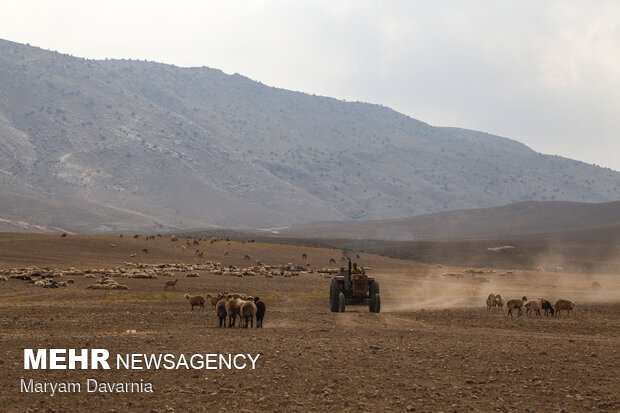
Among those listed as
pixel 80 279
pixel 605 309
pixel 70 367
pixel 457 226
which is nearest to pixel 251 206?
pixel 457 226

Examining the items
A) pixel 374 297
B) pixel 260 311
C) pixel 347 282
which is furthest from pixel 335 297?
pixel 260 311

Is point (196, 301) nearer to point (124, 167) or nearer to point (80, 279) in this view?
point (80, 279)

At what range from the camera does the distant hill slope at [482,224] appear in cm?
13488

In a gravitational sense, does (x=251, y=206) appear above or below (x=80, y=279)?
above

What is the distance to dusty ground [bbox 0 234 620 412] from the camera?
1083cm

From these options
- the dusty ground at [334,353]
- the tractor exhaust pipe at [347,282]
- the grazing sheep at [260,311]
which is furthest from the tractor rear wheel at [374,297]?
the grazing sheep at [260,311]

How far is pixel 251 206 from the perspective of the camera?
601 ft

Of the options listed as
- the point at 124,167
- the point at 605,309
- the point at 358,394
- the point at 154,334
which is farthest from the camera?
the point at 124,167

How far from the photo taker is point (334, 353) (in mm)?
14945

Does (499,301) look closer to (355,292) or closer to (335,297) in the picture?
(355,292)

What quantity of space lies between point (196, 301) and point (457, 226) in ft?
434

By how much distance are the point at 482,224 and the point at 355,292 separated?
13107cm

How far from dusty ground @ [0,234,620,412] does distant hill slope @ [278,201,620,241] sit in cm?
10634

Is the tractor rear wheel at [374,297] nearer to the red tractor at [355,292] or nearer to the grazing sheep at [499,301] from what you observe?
the red tractor at [355,292]
